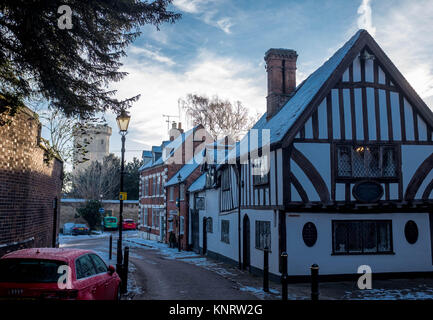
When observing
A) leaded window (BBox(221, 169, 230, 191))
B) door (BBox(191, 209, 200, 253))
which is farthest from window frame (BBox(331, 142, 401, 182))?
door (BBox(191, 209, 200, 253))

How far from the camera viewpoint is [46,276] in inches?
266

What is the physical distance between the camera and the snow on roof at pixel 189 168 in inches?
1222

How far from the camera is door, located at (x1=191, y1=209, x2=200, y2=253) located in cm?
2803

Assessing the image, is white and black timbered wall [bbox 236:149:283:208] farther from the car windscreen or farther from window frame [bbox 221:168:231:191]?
the car windscreen

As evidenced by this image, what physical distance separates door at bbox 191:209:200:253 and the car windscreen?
2120 cm

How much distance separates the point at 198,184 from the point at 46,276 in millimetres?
21609

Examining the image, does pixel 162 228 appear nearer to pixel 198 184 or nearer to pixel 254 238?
pixel 198 184

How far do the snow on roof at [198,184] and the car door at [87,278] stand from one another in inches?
720

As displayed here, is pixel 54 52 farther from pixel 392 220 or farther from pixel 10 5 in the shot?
pixel 392 220

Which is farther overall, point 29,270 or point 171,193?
point 171,193

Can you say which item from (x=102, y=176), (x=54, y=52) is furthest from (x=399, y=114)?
(x=102, y=176)

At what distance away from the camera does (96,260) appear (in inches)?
342

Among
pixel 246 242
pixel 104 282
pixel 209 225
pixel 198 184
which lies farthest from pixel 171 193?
pixel 104 282

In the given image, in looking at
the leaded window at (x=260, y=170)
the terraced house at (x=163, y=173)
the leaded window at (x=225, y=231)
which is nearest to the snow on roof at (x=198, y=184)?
the leaded window at (x=225, y=231)
